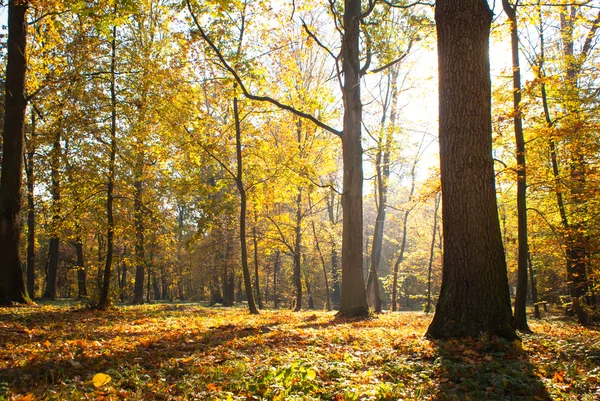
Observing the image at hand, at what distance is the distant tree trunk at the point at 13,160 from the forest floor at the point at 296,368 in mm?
4710

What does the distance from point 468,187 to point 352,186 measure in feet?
20.6

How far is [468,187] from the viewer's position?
562 cm

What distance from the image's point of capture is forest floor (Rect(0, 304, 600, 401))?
3.46 metres

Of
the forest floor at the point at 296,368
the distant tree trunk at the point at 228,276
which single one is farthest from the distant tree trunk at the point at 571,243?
the distant tree trunk at the point at 228,276

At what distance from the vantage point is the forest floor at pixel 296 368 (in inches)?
136

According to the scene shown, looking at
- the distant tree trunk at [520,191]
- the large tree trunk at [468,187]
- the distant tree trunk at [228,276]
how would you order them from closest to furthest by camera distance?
1. the large tree trunk at [468,187]
2. the distant tree trunk at [520,191]
3. the distant tree trunk at [228,276]

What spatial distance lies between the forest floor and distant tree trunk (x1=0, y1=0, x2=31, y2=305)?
4.71 meters

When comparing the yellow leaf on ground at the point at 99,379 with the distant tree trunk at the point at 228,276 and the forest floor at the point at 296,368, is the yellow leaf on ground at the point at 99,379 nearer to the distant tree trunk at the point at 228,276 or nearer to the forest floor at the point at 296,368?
the forest floor at the point at 296,368

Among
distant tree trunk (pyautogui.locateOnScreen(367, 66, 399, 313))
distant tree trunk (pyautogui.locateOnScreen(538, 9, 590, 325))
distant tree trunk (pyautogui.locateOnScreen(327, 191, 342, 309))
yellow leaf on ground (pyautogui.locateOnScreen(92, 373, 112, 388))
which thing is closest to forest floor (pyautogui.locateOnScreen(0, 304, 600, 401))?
yellow leaf on ground (pyautogui.locateOnScreen(92, 373, 112, 388))

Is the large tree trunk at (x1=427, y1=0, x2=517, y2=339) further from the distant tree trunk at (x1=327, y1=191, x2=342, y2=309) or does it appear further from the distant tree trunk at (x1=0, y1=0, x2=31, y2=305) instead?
the distant tree trunk at (x1=327, y1=191, x2=342, y2=309)

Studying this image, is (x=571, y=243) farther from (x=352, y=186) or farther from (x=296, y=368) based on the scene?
(x=296, y=368)

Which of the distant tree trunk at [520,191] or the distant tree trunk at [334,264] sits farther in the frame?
the distant tree trunk at [334,264]

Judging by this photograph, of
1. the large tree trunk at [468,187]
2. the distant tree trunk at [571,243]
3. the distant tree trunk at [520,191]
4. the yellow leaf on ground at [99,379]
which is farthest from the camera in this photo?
the distant tree trunk at [571,243]

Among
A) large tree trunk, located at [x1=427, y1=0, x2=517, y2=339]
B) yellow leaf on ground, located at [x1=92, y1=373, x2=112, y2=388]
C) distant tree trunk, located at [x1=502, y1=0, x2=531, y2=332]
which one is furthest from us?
distant tree trunk, located at [x1=502, y1=0, x2=531, y2=332]
